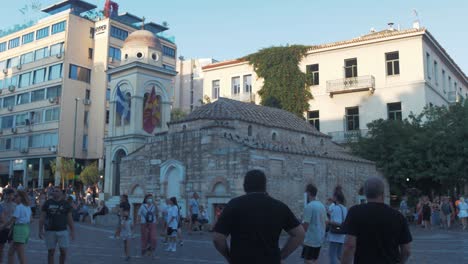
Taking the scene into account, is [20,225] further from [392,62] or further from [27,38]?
[27,38]

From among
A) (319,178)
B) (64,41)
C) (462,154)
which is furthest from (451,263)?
(64,41)

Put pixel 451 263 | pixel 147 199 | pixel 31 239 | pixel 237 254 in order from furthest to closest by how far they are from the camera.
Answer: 1. pixel 31 239
2. pixel 147 199
3. pixel 451 263
4. pixel 237 254

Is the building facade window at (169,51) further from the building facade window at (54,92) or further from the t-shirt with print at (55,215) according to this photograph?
the t-shirt with print at (55,215)

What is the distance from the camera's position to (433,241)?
18234 millimetres

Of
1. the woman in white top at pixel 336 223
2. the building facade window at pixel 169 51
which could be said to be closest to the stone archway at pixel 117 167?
the woman in white top at pixel 336 223

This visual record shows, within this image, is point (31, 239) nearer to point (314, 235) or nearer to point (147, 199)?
point (147, 199)

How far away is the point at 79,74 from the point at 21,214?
4605cm

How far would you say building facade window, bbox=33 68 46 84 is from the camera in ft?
174

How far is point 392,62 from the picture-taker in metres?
35.3

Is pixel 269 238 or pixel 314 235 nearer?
pixel 269 238

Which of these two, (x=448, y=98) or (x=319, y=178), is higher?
(x=448, y=98)

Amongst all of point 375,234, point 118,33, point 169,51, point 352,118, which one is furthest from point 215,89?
point 375,234

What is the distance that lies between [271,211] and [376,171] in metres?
27.6

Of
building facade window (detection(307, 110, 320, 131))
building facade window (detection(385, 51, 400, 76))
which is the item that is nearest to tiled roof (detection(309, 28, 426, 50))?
building facade window (detection(385, 51, 400, 76))
